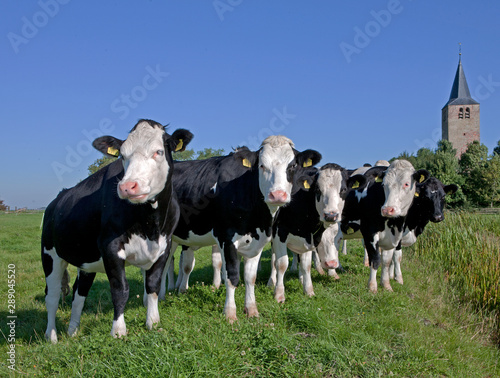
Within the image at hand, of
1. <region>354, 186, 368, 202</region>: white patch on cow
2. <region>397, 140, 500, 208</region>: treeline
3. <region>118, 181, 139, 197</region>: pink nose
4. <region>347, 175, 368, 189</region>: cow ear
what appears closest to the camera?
<region>118, 181, 139, 197</region>: pink nose

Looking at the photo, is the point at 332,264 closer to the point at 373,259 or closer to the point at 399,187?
the point at 373,259

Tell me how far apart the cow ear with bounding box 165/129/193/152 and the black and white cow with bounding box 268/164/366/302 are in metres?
3.04

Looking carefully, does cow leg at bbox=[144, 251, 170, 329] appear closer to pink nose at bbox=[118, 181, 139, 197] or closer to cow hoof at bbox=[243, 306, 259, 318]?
pink nose at bbox=[118, 181, 139, 197]

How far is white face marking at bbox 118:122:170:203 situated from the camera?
4172 mm

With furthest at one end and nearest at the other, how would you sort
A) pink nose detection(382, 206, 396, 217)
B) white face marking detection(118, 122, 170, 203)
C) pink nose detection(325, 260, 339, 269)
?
pink nose detection(382, 206, 396, 217)
pink nose detection(325, 260, 339, 269)
white face marking detection(118, 122, 170, 203)

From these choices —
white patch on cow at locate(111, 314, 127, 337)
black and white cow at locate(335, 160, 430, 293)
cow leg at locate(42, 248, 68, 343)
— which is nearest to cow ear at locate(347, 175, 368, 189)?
black and white cow at locate(335, 160, 430, 293)

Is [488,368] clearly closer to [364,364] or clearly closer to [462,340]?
[462,340]

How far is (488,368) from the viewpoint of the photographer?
5.70 metres

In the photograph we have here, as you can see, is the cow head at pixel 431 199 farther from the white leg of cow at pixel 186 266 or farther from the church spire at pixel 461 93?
the church spire at pixel 461 93

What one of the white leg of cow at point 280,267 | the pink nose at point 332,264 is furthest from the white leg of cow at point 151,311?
the pink nose at point 332,264

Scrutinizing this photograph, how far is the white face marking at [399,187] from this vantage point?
8156 mm

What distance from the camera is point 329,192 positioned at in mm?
7215

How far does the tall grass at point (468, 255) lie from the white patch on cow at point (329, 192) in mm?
4758

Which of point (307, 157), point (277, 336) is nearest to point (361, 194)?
point (307, 157)
